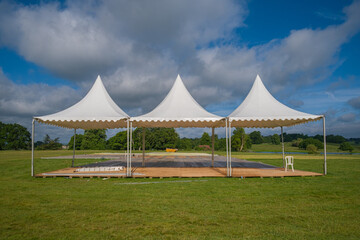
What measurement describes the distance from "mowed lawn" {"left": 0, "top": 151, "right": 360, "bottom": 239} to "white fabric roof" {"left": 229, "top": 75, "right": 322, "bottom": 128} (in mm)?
2657

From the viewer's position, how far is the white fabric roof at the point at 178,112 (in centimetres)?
966

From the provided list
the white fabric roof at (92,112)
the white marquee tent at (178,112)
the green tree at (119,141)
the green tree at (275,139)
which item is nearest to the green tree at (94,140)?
the green tree at (119,141)

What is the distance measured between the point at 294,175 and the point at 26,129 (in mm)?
62315

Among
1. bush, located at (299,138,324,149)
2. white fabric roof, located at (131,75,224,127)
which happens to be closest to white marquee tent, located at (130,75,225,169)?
white fabric roof, located at (131,75,224,127)

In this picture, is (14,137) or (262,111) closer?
(262,111)

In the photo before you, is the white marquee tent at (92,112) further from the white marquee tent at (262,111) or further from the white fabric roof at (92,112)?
the white marquee tent at (262,111)

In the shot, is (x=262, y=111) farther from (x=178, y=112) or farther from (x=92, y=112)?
(x=92, y=112)

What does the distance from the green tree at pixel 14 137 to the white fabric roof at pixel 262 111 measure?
57799mm

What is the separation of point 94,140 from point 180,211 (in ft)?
160

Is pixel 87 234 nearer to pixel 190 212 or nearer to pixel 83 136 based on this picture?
pixel 190 212

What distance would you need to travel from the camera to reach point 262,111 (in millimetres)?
9820

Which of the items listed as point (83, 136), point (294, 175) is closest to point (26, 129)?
point (83, 136)

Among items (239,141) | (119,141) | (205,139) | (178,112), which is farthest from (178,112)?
(205,139)

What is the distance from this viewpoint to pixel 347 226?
404 centimetres
